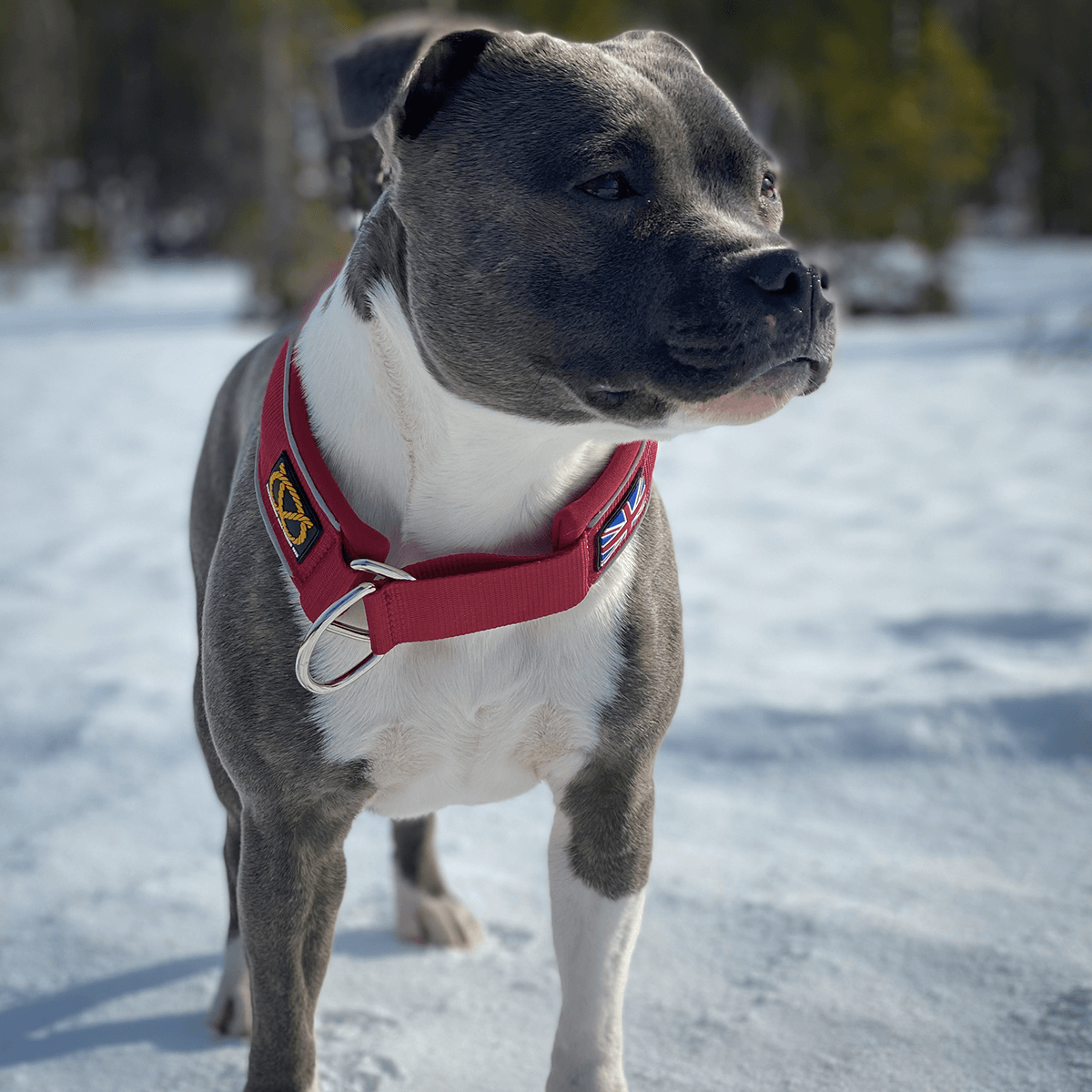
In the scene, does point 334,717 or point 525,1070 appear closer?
point 334,717

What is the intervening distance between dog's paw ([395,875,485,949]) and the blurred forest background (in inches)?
312

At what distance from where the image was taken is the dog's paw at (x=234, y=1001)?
88.9 inches

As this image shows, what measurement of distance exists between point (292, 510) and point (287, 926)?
2.11 feet

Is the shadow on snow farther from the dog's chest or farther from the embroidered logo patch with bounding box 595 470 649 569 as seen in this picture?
the embroidered logo patch with bounding box 595 470 649 569

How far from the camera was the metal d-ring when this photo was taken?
162 cm

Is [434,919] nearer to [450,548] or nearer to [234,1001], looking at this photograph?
[234,1001]

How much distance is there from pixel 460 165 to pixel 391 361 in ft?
0.97

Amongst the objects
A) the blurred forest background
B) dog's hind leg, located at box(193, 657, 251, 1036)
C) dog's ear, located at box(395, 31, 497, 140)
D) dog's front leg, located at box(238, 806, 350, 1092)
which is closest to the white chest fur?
dog's front leg, located at box(238, 806, 350, 1092)

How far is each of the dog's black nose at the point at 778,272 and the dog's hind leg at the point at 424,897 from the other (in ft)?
4.98

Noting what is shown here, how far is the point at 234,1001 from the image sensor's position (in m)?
2.26

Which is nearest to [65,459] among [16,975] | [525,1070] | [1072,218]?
[16,975]

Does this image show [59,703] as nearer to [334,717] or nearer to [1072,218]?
[334,717]

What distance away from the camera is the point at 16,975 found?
2.43 meters

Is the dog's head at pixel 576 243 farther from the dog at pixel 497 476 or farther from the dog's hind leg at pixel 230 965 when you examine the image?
the dog's hind leg at pixel 230 965
